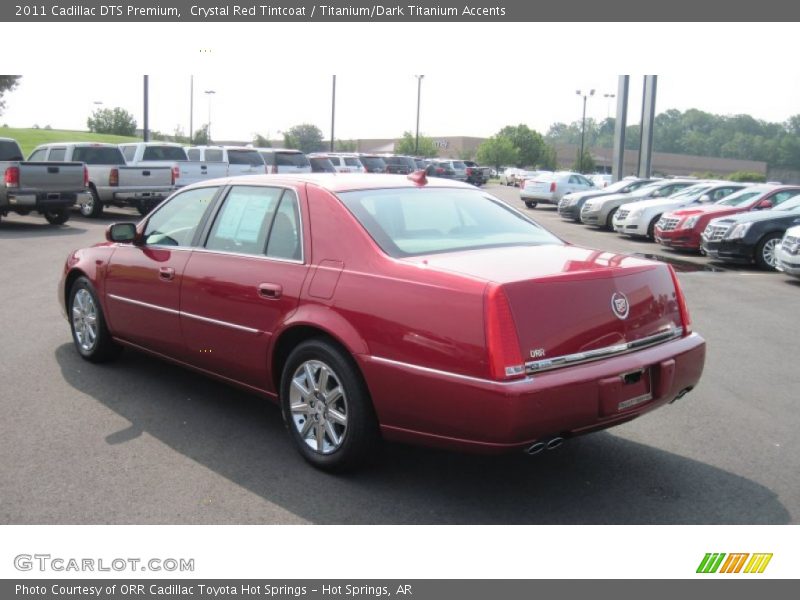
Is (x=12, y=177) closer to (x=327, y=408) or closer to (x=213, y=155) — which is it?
(x=213, y=155)

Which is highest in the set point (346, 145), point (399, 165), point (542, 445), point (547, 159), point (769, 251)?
point (346, 145)

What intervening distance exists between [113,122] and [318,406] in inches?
3466

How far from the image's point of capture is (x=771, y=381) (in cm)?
674

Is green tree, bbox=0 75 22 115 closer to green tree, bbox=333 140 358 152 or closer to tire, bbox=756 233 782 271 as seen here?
tire, bbox=756 233 782 271

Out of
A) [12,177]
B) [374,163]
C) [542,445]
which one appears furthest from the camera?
[374,163]

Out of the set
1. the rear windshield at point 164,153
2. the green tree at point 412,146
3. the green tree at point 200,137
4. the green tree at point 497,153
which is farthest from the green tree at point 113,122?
the rear windshield at point 164,153

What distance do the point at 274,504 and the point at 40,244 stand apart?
513 inches

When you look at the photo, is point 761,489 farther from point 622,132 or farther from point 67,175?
point 622,132

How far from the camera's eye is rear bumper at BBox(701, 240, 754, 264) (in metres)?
14.4

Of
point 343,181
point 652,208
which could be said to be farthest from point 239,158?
point 343,181

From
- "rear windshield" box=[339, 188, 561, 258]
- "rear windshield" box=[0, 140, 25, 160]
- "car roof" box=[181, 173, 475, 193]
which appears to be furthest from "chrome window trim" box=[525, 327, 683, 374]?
"rear windshield" box=[0, 140, 25, 160]

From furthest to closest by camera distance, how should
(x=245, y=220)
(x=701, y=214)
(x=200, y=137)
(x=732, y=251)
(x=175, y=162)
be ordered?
(x=200, y=137) < (x=175, y=162) < (x=701, y=214) < (x=732, y=251) < (x=245, y=220)

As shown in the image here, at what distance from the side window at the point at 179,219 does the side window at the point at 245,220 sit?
265mm

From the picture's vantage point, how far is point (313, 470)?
464 cm
